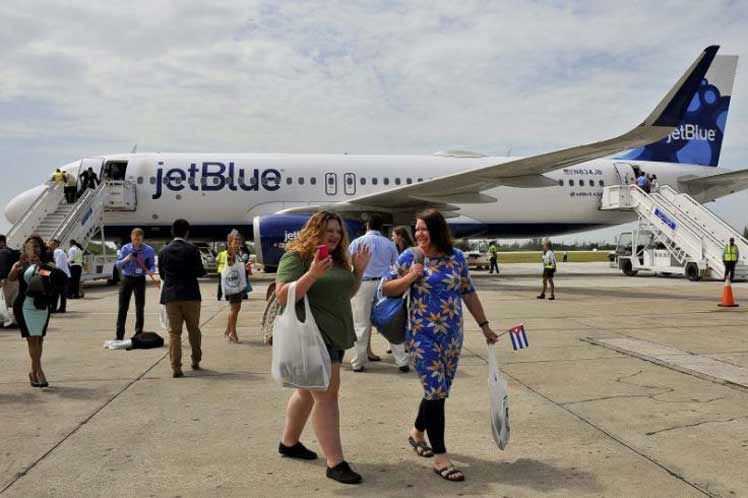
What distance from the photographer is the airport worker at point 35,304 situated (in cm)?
516

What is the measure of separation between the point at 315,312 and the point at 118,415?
6.95 feet

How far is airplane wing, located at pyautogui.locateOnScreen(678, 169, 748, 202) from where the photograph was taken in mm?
20359

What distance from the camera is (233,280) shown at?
753cm

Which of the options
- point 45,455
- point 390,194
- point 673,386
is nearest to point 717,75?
point 390,194

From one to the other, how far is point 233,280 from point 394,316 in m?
4.56

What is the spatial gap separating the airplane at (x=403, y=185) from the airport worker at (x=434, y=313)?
916 cm

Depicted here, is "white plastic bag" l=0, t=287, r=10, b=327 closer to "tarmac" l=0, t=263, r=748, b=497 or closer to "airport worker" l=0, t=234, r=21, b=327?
"airport worker" l=0, t=234, r=21, b=327

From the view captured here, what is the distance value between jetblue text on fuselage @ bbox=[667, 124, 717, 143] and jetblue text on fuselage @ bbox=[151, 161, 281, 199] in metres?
15.2

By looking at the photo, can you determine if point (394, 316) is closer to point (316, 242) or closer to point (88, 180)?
point (316, 242)

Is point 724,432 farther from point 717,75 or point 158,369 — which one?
point 717,75

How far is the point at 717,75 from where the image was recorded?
72.5ft

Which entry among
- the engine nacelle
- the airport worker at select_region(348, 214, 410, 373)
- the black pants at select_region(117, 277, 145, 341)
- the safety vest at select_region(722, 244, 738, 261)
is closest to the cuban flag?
the airport worker at select_region(348, 214, 410, 373)

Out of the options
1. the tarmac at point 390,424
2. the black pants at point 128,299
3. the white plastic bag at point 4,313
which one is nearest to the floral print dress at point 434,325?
the tarmac at point 390,424

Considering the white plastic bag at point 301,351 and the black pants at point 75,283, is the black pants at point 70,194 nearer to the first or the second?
the black pants at point 75,283
